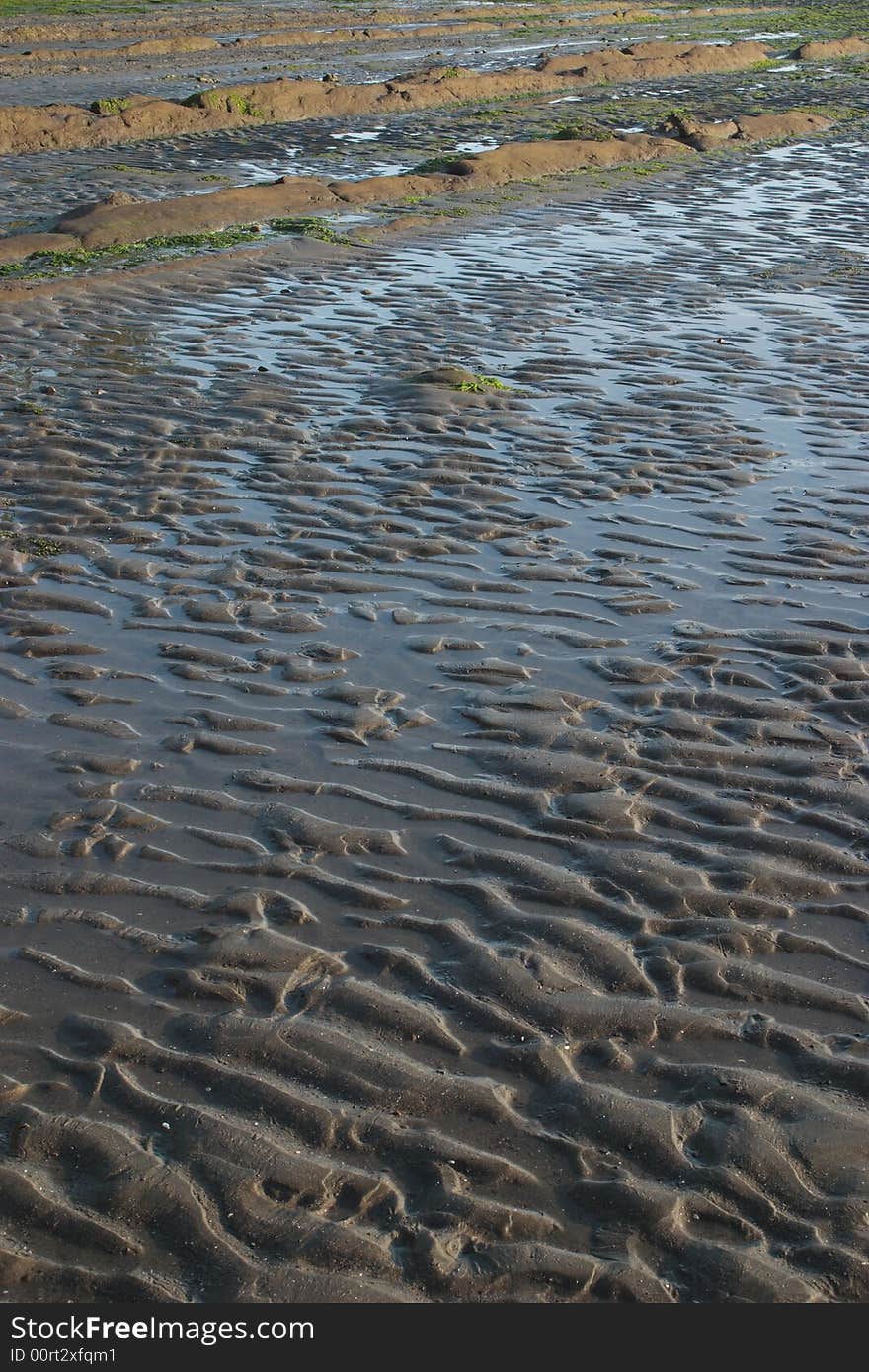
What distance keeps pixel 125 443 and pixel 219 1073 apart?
6.65 metres

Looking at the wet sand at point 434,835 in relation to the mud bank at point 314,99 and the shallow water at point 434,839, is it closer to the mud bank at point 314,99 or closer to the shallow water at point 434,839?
the shallow water at point 434,839

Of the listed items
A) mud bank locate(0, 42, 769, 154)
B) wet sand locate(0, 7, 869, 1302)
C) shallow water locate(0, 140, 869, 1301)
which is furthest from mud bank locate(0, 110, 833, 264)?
mud bank locate(0, 42, 769, 154)

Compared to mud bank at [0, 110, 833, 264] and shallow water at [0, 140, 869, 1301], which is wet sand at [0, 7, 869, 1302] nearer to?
shallow water at [0, 140, 869, 1301]

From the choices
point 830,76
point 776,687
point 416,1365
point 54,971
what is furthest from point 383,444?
point 830,76

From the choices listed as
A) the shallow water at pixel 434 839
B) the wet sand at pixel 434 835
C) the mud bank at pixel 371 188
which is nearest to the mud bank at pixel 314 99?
the mud bank at pixel 371 188

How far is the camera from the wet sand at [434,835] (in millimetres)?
3873

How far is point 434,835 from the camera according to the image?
5.55 metres

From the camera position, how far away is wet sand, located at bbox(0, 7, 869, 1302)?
12.7 ft

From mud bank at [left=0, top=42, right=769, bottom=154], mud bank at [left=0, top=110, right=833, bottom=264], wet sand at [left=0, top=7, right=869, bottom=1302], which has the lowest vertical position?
wet sand at [left=0, top=7, right=869, bottom=1302]

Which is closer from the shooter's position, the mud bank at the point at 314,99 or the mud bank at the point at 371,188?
the mud bank at the point at 371,188

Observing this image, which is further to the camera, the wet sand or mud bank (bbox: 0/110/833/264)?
mud bank (bbox: 0/110/833/264)

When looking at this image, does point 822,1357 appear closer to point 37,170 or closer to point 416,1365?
point 416,1365

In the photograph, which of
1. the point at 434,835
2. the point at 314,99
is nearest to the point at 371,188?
the point at 314,99

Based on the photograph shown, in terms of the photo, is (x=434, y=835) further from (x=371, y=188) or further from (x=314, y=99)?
(x=314, y=99)
